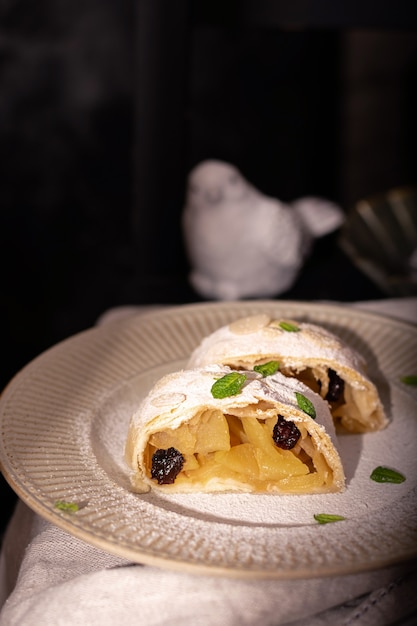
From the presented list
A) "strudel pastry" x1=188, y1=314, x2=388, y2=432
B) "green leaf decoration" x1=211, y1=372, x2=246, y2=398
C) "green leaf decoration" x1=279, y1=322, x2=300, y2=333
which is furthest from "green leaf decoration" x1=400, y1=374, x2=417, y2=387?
"green leaf decoration" x1=211, y1=372, x2=246, y2=398

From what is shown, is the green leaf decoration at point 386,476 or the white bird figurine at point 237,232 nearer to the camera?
the green leaf decoration at point 386,476

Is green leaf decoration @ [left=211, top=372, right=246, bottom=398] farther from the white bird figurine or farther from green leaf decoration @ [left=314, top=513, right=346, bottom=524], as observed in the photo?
the white bird figurine

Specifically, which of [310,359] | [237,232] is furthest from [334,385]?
[237,232]

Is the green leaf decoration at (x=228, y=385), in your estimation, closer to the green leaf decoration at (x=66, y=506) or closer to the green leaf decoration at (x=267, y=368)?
the green leaf decoration at (x=267, y=368)

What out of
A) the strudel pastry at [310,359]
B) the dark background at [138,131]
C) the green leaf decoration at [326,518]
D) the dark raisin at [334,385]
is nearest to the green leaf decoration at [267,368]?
the strudel pastry at [310,359]

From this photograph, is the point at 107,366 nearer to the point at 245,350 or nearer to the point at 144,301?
the point at 245,350
